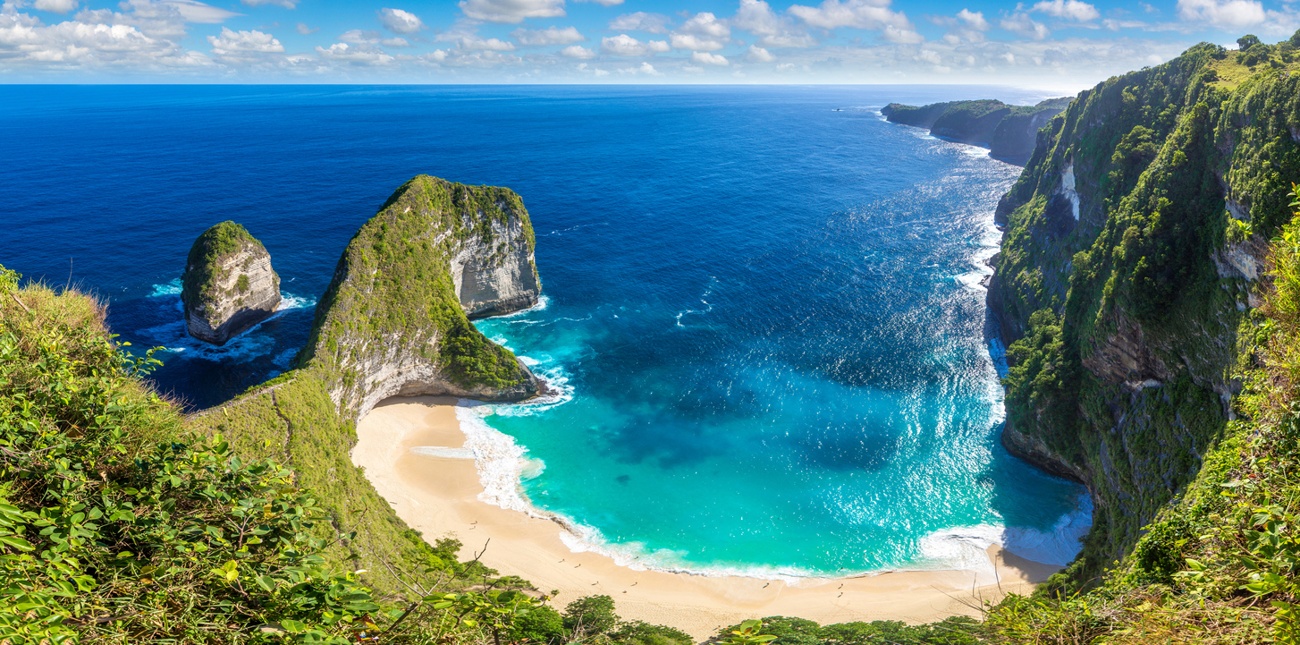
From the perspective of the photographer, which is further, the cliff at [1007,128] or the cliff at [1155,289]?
the cliff at [1007,128]

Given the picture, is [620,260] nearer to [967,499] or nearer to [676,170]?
[967,499]

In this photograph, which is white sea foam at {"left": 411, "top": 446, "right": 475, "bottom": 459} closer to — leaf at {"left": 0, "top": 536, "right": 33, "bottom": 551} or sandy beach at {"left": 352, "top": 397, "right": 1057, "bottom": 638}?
sandy beach at {"left": 352, "top": 397, "right": 1057, "bottom": 638}

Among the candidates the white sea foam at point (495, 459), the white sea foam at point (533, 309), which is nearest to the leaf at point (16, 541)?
the white sea foam at point (495, 459)

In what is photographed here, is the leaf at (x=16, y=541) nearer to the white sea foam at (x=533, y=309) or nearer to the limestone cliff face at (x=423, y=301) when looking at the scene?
the limestone cliff face at (x=423, y=301)

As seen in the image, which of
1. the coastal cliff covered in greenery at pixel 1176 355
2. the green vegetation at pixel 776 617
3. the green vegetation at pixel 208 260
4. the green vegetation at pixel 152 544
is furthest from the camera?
the green vegetation at pixel 208 260

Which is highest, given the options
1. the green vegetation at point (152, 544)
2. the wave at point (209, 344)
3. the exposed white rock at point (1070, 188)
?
the exposed white rock at point (1070, 188)

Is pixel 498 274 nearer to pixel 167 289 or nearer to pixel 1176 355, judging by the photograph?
pixel 167 289

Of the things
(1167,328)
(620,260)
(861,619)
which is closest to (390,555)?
(861,619)
